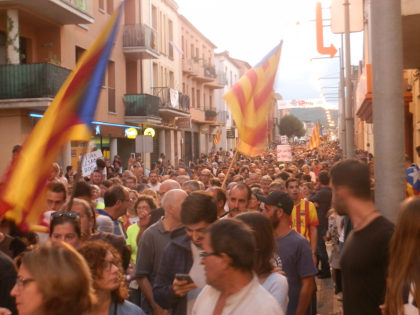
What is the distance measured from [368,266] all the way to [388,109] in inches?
58.0

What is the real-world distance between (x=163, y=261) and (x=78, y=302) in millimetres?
1934

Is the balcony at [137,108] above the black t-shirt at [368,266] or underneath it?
above

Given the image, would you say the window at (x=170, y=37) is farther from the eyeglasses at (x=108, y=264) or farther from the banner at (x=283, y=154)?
the eyeglasses at (x=108, y=264)

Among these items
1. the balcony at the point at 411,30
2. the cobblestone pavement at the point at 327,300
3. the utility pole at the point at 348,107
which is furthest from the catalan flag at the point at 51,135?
the utility pole at the point at 348,107

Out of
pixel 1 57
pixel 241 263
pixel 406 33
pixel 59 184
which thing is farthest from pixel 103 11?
pixel 241 263

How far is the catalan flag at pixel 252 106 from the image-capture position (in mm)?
9148

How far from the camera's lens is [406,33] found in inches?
399

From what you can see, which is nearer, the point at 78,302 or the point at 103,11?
the point at 78,302

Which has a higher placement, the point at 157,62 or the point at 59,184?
the point at 157,62

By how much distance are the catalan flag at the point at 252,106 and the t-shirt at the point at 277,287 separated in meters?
4.73

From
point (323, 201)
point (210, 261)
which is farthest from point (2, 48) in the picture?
point (210, 261)

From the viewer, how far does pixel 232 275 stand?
344 cm

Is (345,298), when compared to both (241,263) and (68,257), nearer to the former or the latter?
(241,263)

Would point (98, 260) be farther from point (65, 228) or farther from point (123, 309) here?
point (65, 228)
